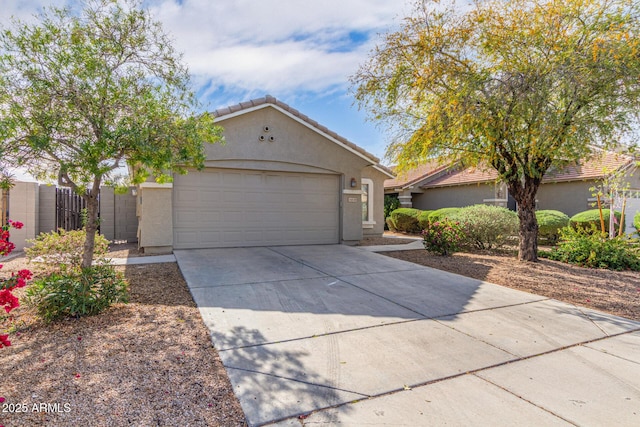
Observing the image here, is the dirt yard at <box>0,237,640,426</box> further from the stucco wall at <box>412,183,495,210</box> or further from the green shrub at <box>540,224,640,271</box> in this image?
the stucco wall at <box>412,183,495,210</box>

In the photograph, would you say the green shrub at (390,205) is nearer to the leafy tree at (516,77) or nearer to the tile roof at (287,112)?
the tile roof at (287,112)

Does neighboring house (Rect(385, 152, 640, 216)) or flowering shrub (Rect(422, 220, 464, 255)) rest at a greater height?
neighboring house (Rect(385, 152, 640, 216))

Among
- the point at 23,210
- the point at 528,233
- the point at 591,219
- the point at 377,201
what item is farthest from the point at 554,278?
the point at 23,210

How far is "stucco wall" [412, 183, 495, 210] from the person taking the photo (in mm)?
18797

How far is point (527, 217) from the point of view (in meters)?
9.66

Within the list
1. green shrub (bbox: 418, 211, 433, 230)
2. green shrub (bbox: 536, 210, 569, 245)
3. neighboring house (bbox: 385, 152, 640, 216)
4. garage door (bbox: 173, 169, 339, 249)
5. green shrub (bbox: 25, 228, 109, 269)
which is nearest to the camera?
green shrub (bbox: 25, 228, 109, 269)

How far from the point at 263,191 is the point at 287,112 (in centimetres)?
246

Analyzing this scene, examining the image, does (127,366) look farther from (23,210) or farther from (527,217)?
(23,210)

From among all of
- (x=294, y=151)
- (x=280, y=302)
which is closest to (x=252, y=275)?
(x=280, y=302)

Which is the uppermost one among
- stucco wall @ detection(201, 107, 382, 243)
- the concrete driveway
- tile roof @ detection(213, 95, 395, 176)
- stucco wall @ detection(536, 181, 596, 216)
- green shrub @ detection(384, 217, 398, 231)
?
tile roof @ detection(213, 95, 395, 176)

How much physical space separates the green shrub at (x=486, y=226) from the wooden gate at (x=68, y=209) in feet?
40.1

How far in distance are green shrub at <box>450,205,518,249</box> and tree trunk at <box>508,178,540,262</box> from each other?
193 centimetres

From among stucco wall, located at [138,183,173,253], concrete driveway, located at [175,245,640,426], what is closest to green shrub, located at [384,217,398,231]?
stucco wall, located at [138,183,173,253]

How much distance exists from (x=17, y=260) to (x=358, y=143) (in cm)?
1005
